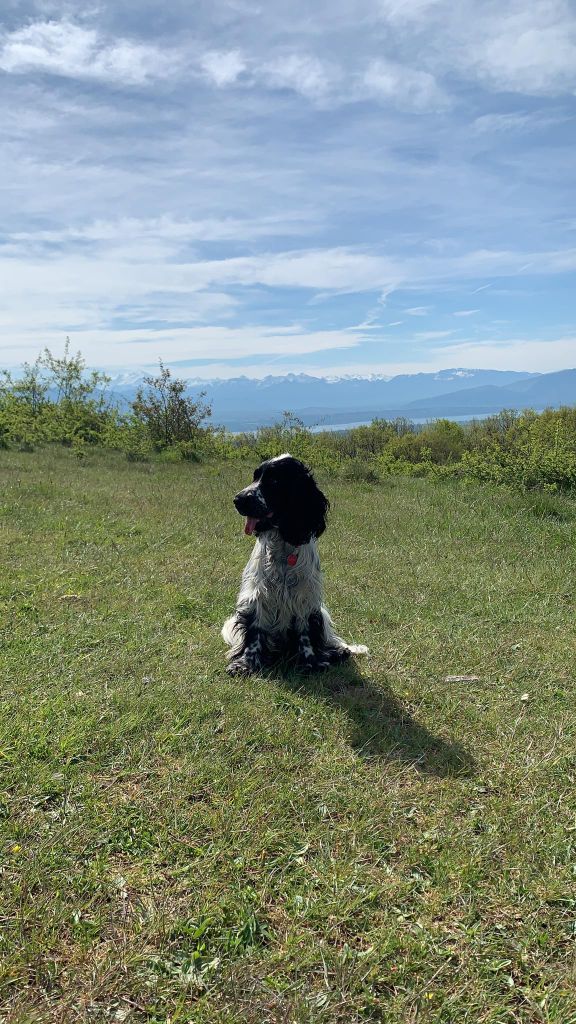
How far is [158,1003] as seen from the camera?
7.24 feet

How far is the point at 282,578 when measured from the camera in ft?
15.9

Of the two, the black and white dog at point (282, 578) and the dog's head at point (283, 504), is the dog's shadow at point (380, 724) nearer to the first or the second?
the black and white dog at point (282, 578)

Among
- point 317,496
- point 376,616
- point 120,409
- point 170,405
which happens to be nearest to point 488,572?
point 376,616

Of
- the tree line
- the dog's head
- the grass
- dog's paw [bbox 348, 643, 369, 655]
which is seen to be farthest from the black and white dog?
the tree line

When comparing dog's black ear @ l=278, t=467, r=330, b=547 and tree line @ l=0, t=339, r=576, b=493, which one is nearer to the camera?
dog's black ear @ l=278, t=467, r=330, b=547

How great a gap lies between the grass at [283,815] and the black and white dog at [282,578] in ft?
0.93

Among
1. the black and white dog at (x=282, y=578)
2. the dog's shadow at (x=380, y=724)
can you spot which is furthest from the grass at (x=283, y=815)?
the black and white dog at (x=282, y=578)

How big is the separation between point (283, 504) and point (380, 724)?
1.67 m

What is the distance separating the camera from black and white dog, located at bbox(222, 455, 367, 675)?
473 centimetres

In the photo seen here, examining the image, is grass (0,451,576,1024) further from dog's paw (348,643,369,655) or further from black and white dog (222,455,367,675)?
black and white dog (222,455,367,675)

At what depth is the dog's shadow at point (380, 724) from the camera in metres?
3.74

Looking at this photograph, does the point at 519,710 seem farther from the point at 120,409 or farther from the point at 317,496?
the point at 120,409

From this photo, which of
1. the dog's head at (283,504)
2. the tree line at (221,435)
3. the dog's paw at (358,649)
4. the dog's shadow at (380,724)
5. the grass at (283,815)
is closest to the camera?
the grass at (283,815)

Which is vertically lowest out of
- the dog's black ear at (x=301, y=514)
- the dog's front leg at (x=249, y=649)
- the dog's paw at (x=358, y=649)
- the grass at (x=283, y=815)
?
the grass at (x=283, y=815)
